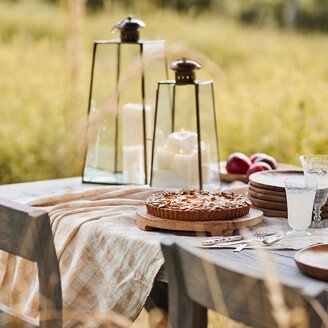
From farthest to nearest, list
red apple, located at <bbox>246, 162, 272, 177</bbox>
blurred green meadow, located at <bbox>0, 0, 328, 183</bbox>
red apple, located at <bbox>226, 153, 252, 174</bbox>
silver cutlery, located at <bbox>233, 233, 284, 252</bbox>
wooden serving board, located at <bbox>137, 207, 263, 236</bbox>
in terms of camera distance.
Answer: blurred green meadow, located at <bbox>0, 0, 328, 183</bbox> < red apple, located at <bbox>226, 153, 252, 174</bbox> < red apple, located at <bbox>246, 162, 272, 177</bbox> < wooden serving board, located at <bbox>137, 207, 263, 236</bbox> < silver cutlery, located at <bbox>233, 233, 284, 252</bbox>

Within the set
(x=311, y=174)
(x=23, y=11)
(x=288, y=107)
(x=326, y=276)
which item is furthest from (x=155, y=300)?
(x=23, y=11)

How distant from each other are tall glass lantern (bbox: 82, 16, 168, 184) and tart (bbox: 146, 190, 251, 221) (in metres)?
0.58

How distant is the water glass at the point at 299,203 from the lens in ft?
7.49

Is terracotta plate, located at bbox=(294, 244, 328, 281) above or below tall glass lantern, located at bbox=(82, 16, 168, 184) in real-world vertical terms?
below

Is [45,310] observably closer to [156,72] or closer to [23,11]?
[156,72]

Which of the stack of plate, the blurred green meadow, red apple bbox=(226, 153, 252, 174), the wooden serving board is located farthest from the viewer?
the blurred green meadow

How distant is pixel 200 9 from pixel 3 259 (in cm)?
523

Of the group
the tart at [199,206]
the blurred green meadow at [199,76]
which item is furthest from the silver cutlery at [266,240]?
the blurred green meadow at [199,76]

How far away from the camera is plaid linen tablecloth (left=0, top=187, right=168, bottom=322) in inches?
87.9

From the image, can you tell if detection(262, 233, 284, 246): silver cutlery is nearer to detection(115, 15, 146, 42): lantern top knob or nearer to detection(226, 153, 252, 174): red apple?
detection(226, 153, 252, 174): red apple

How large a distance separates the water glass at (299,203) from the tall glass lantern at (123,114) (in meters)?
0.81

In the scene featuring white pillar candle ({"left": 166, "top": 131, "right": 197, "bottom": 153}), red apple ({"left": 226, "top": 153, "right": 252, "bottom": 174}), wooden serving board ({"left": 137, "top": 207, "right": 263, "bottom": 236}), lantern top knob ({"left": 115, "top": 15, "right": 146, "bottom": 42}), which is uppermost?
lantern top knob ({"left": 115, "top": 15, "right": 146, "bottom": 42})

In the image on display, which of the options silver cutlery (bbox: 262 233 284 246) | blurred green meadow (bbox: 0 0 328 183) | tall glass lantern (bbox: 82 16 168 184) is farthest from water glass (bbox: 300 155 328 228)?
blurred green meadow (bbox: 0 0 328 183)

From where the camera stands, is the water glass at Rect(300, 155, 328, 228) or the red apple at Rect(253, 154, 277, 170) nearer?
the water glass at Rect(300, 155, 328, 228)
